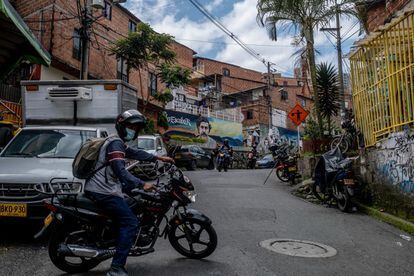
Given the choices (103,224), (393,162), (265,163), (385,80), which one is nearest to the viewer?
(103,224)

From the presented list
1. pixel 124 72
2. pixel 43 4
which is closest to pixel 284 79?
pixel 124 72

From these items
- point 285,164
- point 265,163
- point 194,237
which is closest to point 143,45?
point 285,164

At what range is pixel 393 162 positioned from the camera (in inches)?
307

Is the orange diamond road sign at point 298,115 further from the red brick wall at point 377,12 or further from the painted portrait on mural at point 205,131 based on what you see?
the painted portrait on mural at point 205,131

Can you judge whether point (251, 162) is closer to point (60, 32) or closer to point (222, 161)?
point (222, 161)

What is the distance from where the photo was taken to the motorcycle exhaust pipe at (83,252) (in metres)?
4.16

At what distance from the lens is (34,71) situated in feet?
62.2

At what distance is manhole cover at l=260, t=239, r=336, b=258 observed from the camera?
A: 5.32 m

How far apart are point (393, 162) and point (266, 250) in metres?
3.97

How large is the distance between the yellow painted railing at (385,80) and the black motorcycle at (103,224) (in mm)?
5005

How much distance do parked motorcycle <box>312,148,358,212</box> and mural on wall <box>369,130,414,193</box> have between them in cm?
63

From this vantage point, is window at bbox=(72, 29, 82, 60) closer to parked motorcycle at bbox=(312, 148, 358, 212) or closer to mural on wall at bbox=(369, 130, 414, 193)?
parked motorcycle at bbox=(312, 148, 358, 212)

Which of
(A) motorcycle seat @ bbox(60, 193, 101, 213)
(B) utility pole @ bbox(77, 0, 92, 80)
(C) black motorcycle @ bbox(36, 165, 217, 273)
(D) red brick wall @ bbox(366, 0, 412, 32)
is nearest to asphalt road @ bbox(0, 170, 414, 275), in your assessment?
(C) black motorcycle @ bbox(36, 165, 217, 273)

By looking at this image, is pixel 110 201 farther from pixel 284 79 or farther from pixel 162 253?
pixel 284 79
